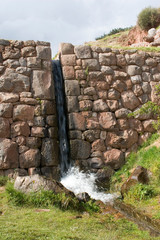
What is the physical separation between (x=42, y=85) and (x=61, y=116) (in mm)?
997

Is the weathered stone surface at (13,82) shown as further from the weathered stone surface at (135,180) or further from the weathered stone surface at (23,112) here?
the weathered stone surface at (135,180)

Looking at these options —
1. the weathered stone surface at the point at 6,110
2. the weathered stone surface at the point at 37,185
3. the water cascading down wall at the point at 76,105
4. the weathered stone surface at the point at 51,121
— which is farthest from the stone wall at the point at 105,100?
the weathered stone surface at the point at 37,185

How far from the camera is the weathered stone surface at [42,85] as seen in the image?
22.6ft

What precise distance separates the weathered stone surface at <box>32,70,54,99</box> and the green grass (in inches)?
133

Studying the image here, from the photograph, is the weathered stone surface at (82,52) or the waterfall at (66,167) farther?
the weathered stone surface at (82,52)

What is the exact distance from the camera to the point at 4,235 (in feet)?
9.49

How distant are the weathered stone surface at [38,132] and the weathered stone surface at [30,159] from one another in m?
0.41

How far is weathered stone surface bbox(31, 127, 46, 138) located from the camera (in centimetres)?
661

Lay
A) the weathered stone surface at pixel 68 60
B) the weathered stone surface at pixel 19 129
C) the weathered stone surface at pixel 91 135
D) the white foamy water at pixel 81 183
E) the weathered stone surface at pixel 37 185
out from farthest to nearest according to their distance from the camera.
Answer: the weathered stone surface at pixel 68 60 < the weathered stone surface at pixel 91 135 < the weathered stone surface at pixel 19 129 < the white foamy water at pixel 81 183 < the weathered stone surface at pixel 37 185

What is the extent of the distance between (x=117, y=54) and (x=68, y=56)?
1573mm

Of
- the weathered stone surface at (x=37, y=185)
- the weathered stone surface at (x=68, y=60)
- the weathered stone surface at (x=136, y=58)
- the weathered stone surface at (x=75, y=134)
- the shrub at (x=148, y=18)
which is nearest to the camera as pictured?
the weathered stone surface at (x=37, y=185)

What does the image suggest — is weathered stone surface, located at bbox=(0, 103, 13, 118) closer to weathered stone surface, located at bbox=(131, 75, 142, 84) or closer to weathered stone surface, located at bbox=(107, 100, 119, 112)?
weathered stone surface, located at bbox=(107, 100, 119, 112)

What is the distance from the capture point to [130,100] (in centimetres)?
773

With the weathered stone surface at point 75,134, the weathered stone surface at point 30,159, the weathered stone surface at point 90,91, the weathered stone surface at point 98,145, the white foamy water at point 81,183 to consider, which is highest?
the weathered stone surface at point 90,91
